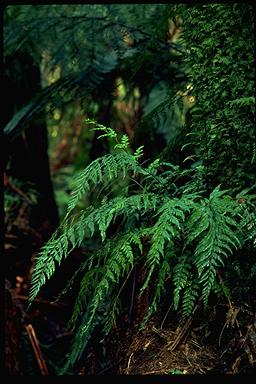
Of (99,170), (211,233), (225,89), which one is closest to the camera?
(211,233)

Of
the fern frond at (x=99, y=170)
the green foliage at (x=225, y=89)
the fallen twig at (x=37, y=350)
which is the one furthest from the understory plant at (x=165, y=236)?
the fallen twig at (x=37, y=350)

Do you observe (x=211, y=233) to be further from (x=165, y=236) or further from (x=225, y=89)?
(x=225, y=89)

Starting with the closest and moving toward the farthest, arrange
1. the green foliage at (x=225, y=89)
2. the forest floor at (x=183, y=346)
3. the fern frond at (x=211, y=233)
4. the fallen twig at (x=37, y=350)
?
the fern frond at (x=211, y=233) → the forest floor at (x=183, y=346) → the green foliage at (x=225, y=89) → the fallen twig at (x=37, y=350)

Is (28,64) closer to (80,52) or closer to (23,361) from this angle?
(80,52)

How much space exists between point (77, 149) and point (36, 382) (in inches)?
275

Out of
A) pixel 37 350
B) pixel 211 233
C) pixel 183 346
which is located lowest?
pixel 37 350

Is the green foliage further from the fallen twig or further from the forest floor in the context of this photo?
the fallen twig

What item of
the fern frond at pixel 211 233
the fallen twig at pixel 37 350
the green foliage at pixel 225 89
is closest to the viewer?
the fern frond at pixel 211 233

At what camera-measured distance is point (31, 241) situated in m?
3.45

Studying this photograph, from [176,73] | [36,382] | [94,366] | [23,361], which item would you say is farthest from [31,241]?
[36,382]

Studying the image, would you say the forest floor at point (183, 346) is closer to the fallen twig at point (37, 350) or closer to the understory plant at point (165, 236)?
the understory plant at point (165, 236)

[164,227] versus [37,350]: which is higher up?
[164,227]

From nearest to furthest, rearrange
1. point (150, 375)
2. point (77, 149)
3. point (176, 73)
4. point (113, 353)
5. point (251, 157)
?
point (150, 375) → point (251, 157) → point (113, 353) → point (176, 73) → point (77, 149)

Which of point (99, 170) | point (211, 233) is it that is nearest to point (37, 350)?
point (99, 170)
